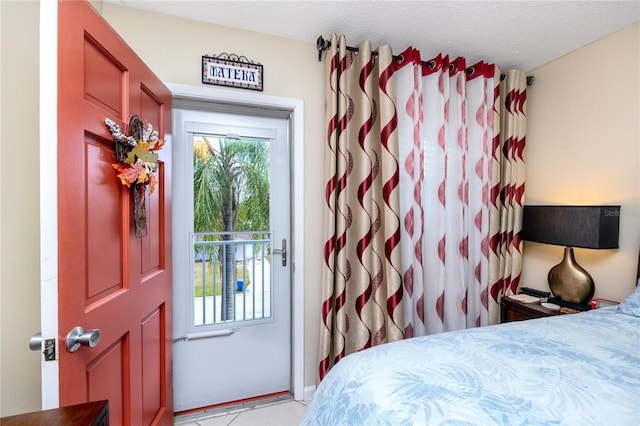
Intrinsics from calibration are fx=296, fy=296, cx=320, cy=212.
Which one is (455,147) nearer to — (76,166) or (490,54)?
(490,54)

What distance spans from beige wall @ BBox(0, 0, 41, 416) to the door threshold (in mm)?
1062

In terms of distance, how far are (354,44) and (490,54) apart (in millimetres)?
1076

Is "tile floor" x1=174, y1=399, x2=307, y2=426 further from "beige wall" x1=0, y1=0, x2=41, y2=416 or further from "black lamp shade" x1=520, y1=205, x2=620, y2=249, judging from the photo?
"black lamp shade" x1=520, y1=205, x2=620, y2=249

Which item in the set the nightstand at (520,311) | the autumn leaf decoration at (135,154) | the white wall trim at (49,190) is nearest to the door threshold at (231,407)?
the white wall trim at (49,190)

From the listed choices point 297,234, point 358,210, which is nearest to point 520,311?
point 358,210

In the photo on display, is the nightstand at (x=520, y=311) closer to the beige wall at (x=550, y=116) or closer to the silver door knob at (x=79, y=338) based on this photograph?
the beige wall at (x=550, y=116)

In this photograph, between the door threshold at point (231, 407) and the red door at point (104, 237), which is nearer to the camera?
the red door at point (104, 237)

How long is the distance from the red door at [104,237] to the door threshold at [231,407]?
0.39 meters

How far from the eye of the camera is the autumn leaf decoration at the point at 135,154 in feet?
3.74

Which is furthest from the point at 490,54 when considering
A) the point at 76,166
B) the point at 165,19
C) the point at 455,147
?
the point at 76,166

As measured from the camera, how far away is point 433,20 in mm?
1866

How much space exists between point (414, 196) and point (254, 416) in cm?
186

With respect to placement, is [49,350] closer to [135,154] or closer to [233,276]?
[135,154]

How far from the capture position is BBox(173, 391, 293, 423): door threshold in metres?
1.95
